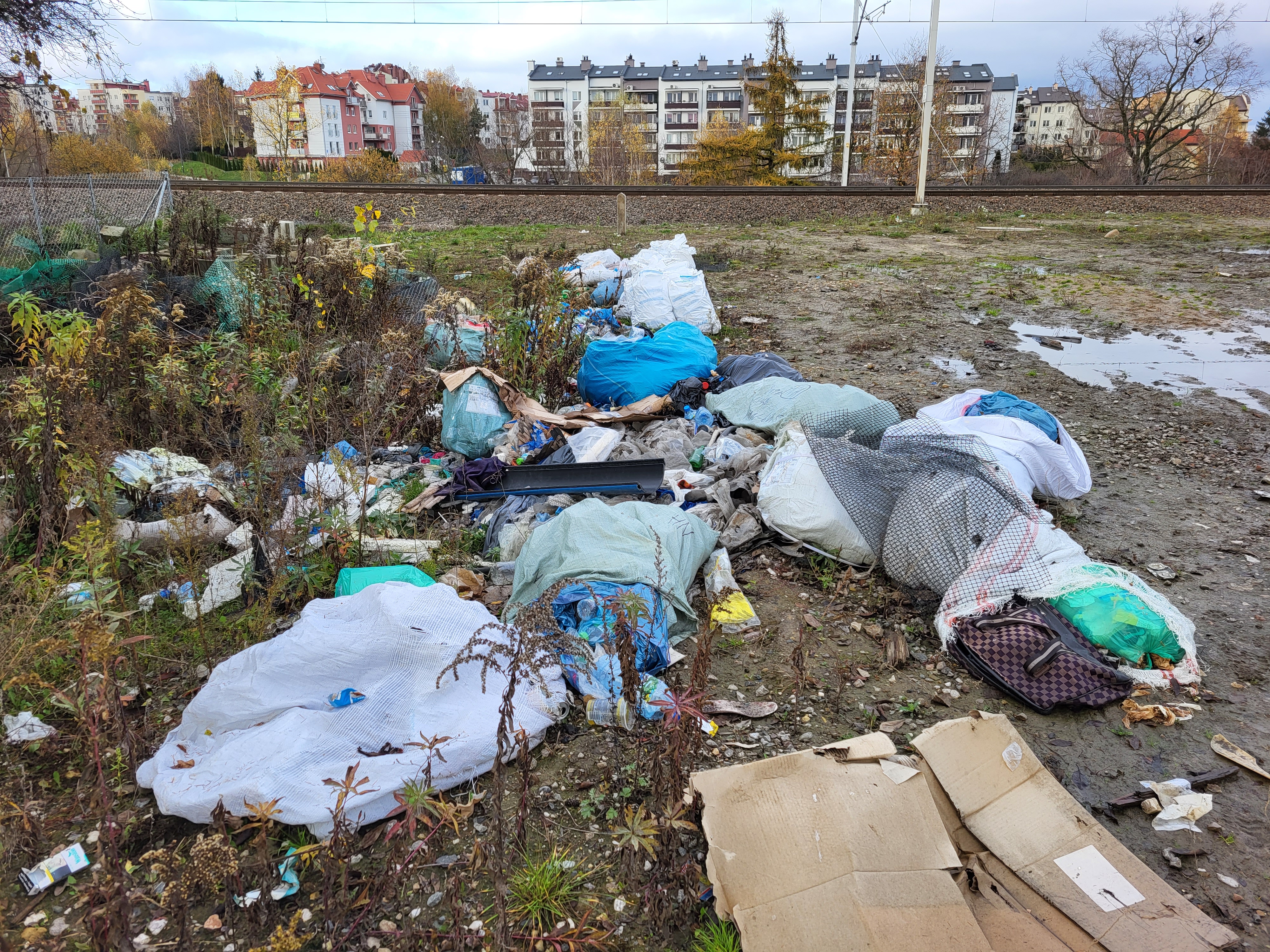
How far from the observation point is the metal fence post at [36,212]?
8758mm

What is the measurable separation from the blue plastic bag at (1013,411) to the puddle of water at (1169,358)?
198 centimetres

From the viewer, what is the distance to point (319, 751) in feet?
7.73

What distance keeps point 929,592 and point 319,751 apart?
245 centimetres

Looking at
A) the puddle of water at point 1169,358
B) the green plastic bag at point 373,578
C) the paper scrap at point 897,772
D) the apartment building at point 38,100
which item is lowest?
the paper scrap at point 897,772

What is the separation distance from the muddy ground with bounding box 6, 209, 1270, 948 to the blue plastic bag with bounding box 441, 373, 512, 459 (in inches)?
71.4

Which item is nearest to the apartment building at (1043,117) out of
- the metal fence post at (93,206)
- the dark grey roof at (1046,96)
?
the dark grey roof at (1046,96)

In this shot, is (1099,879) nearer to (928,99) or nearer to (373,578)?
(373,578)

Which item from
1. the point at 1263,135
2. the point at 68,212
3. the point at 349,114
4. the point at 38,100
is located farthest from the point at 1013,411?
the point at 349,114

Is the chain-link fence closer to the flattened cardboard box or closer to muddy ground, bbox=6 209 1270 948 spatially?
muddy ground, bbox=6 209 1270 948

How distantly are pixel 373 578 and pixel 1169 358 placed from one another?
6.64m

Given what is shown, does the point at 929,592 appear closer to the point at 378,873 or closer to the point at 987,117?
the point at 378,873

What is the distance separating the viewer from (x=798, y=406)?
4.71m

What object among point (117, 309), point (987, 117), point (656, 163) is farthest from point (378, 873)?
point (987, 117)

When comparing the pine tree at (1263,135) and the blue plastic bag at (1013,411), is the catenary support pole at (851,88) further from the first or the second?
the pine tree at (1263,135)
